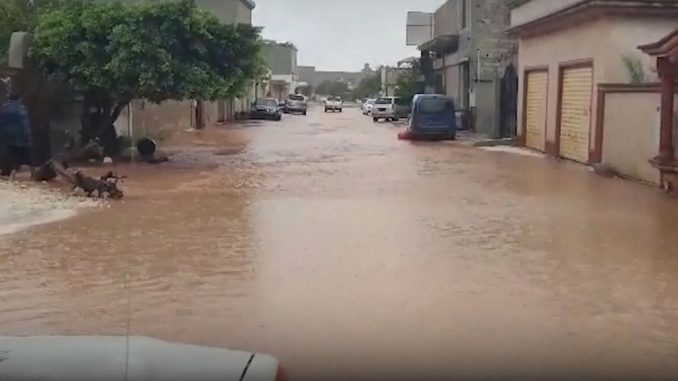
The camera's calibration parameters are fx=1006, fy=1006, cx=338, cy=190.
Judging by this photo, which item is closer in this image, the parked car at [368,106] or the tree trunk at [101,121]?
the tree trunk at [101,121]

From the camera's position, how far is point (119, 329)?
23.4ft

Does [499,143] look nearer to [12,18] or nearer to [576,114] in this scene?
[576,114]

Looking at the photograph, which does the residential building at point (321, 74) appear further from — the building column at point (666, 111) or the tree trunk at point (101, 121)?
the tree trunk at point (101, 121)

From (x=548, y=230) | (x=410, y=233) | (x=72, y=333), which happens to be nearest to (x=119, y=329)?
(x=72, y=333)

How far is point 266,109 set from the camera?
129 ft

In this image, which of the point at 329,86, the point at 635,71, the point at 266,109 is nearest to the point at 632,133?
Result: the point at 635,71

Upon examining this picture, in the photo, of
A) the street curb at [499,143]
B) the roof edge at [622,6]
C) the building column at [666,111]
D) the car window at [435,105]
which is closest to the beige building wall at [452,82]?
the car window at [435,105]

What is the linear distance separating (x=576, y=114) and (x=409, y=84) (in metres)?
26.2

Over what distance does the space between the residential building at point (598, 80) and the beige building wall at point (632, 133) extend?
0.06 feet

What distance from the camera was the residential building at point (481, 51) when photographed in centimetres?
3562

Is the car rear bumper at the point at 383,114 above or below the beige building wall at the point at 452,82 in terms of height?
below

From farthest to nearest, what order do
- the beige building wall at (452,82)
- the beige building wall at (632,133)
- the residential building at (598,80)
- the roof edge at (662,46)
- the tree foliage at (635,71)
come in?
the beige building wall at (452,82) → the tree foliage at (635,71) → the residential building at (598,80) → the beige building wall at (632,133) → the roof edge at (662,46)

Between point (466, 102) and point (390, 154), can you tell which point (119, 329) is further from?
point (466, 102)

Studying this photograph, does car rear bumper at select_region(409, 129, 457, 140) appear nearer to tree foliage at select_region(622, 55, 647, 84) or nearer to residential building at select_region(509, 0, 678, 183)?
residential building at select_region(509, 0, 678, 183)
